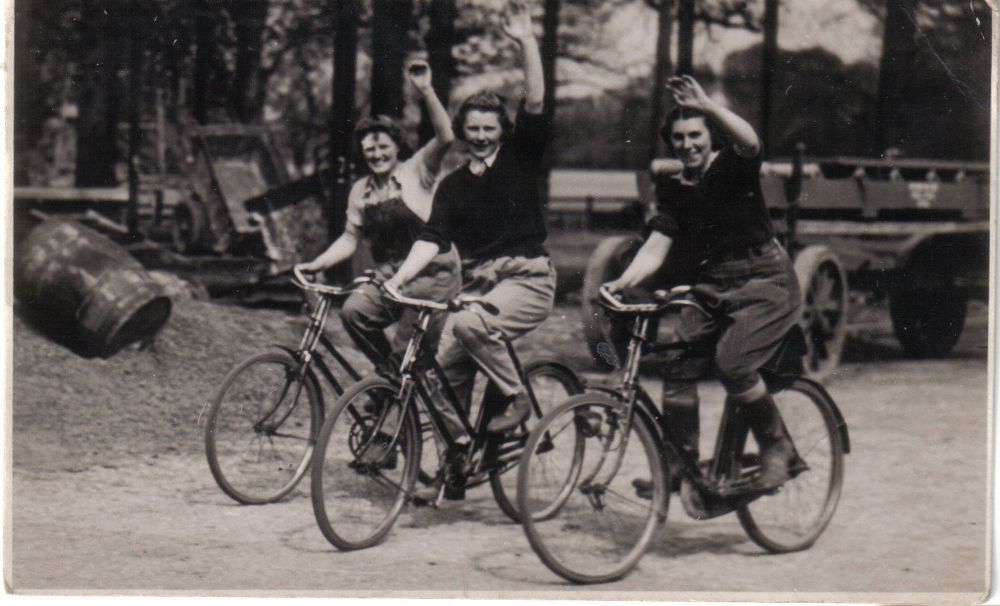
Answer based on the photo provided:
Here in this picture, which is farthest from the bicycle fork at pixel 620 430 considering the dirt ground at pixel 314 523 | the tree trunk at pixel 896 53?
the tree trunk at pixel 896 53

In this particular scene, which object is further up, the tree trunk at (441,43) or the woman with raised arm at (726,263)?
the tree trunk at (441,43)

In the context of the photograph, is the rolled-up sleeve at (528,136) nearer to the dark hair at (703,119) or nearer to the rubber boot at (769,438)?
the dark hair at (703,119)

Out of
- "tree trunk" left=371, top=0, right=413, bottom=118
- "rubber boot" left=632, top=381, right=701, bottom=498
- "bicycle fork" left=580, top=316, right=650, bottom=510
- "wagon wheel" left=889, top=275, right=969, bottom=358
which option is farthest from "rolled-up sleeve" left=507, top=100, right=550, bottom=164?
"wagon wheel" left=889, top=275, right=969, bottom=358

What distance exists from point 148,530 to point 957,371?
3.62 meters

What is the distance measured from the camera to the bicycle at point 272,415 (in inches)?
185

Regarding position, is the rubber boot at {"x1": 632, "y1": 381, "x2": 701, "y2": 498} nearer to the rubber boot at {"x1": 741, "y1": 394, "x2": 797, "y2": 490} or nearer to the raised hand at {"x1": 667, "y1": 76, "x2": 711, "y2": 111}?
the rubber boot at {"x1": 741, "y1": 394, "x2": 797, "y2": 490}

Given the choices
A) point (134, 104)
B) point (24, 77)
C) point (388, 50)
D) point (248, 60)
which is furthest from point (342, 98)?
point (24, 77)

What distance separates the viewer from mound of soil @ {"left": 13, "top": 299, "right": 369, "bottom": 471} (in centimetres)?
518

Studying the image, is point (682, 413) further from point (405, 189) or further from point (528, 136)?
point (405, 189)

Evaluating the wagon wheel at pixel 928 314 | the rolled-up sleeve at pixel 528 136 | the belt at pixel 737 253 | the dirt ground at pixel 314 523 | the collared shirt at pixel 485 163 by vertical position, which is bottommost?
the dirt ground at pixel 314 523

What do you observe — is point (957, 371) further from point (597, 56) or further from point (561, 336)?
point (597, 56)

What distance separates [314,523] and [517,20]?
2233 millimetres

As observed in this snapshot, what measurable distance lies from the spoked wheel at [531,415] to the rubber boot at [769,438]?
709mm

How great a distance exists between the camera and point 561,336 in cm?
533
